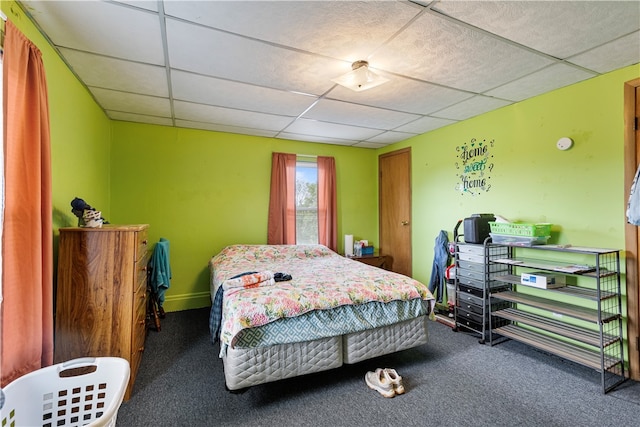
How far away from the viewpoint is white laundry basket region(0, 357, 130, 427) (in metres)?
1.24

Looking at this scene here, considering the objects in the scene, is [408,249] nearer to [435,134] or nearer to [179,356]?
[435,134]

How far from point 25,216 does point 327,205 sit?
345 centimetres

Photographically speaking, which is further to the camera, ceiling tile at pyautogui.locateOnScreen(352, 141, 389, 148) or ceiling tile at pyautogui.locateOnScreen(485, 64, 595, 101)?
ceiling tile at pyautogui.locateOnScreen(352, 141, 389, 148)

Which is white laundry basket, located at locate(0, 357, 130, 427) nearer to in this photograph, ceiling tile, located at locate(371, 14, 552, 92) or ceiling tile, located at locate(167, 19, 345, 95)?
ceiling tile, located at locate(167, 19, 345, 95)

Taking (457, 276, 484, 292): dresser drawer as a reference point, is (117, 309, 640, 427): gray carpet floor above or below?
below

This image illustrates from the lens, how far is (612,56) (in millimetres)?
2053

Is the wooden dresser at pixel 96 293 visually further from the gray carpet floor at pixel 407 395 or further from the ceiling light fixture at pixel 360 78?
the ceiling light fixture at pixel 360 78

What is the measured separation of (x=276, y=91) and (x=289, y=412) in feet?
8.27

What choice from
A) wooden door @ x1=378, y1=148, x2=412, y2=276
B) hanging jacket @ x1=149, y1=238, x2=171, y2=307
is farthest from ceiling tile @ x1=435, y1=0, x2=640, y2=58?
hanging jacket @ x1=149, y1=238, x2=171, y2=307

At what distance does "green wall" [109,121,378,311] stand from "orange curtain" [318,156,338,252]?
1.71 feet

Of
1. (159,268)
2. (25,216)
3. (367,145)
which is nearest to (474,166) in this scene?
(367,145)

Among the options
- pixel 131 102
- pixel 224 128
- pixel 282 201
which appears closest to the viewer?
pixel 131 102

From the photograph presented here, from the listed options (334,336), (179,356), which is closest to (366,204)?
(334,336)

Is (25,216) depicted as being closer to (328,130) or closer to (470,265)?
(328,130)
